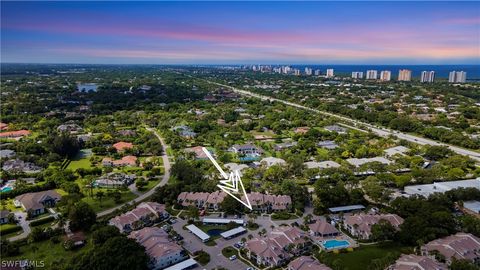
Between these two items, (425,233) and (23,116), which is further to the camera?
Result: (23,116)

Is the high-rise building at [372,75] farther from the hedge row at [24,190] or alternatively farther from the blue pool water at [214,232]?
the hedge row at [24,190]

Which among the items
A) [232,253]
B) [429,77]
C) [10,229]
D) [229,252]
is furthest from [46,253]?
[429,77]

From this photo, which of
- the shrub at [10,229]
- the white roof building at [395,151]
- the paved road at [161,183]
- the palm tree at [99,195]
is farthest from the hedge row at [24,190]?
the white roof building at [395,151]

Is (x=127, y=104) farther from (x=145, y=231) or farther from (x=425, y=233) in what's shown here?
(x=425, y=233)

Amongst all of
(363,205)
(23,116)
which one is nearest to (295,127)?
(363,205)

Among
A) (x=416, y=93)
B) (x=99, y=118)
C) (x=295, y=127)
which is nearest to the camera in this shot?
(x=295, y=127)
